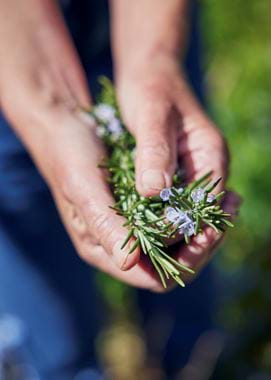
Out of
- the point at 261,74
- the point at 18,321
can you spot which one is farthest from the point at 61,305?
the point at 261,74

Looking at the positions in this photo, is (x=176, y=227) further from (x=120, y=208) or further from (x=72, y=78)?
(x=72, y=78)

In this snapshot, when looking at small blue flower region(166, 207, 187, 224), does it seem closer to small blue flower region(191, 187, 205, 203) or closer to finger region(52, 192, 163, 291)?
small blue flower region(191, 187, 205, 203)

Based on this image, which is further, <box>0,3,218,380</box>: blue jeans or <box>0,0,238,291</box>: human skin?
<box>0,3,218,380</box>: blue jeans

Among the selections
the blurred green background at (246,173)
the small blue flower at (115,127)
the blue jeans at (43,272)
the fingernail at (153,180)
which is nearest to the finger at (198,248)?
the fingernail at (153,180)

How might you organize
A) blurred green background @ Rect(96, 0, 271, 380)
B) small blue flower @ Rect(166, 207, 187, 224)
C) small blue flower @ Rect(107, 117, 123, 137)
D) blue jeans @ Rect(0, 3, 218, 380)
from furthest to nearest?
blurred green background @ Rect(96, 0, 271, 380)
blue jeans @ Rect(0, 3, 218, 380)
small blue flower @ Rect(107, 117, 123, 137)
small blue flower @ Rect(166, 207, 187, 224)

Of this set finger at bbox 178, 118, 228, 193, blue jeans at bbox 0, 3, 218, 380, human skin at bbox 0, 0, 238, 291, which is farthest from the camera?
blue jeans at bbox 0, 3, 218, 380

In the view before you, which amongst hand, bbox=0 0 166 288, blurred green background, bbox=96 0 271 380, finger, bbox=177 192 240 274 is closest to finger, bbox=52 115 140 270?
hand, bbox=0 0 166 288

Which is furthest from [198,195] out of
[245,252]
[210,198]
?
[245,252]

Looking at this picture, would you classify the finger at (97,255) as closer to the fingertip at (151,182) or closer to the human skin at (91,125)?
the human skin at (91,125)
